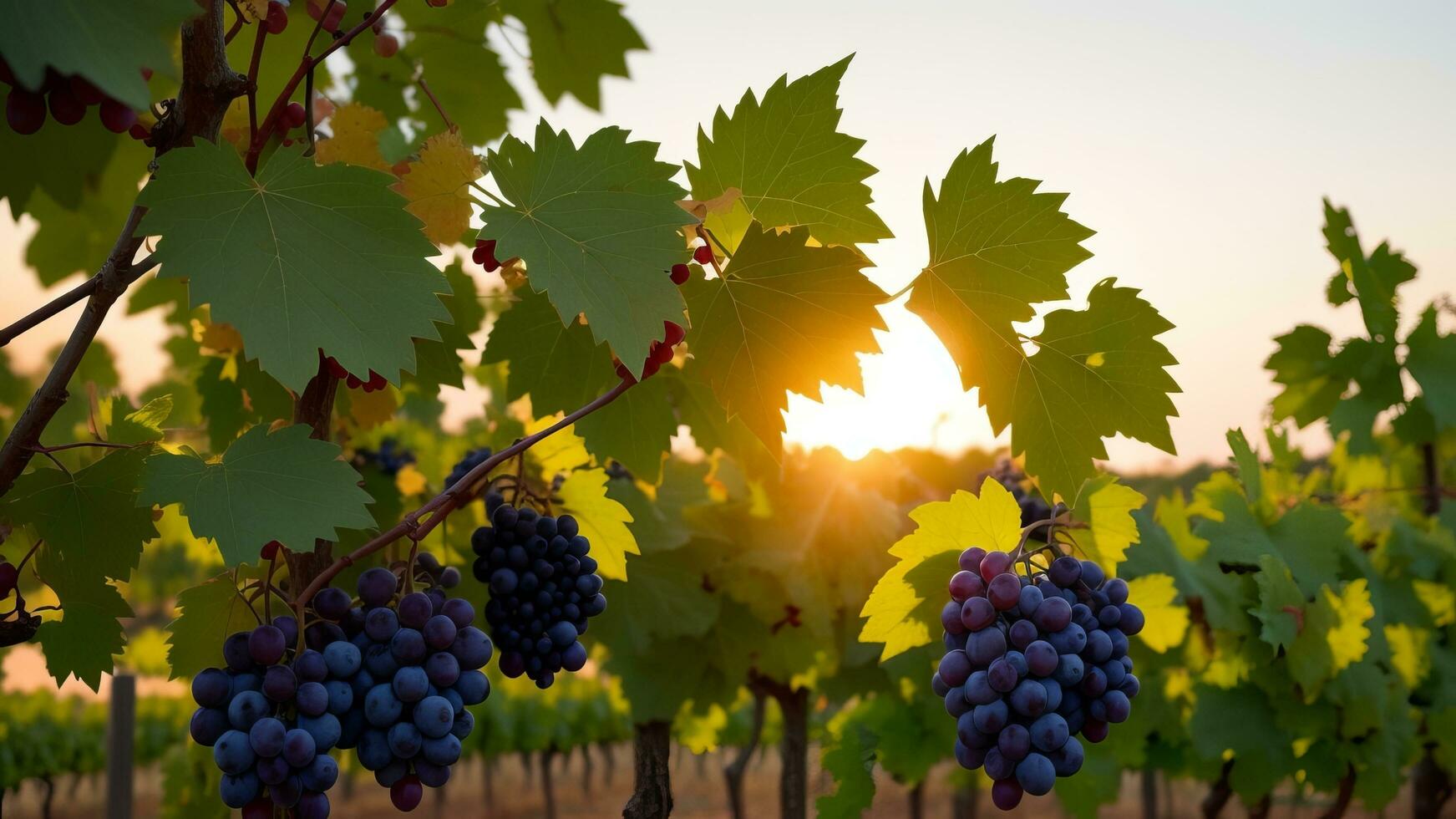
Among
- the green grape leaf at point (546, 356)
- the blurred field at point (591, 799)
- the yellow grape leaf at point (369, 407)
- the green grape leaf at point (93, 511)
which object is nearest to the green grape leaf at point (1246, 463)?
the green grape leaf at point (546, 356)

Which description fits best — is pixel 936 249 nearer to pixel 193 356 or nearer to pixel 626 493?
pixel 626 493

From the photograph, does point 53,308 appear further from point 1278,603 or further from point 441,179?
point 1278,603

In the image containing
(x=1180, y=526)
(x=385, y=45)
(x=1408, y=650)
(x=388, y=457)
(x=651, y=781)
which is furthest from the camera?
(x=388, y=457)

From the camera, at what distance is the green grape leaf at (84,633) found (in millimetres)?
1381

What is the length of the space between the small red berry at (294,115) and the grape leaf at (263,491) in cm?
51

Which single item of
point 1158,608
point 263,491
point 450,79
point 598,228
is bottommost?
point 1158,608

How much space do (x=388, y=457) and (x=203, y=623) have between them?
104 inches

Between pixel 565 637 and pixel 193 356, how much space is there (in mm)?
1600

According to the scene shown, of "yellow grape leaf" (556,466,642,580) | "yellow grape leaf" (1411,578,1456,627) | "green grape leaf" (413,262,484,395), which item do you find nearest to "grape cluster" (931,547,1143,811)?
"yellow grape leaf" (556,466,642,580)

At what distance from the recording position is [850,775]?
9.83ft

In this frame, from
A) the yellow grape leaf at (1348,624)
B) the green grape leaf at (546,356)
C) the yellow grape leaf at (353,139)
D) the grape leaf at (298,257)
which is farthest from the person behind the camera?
the yellow grape leaf at (1348,624)

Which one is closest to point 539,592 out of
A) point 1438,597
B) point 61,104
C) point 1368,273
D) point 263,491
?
point 263,491

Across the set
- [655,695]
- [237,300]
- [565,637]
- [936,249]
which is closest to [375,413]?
[565,637]

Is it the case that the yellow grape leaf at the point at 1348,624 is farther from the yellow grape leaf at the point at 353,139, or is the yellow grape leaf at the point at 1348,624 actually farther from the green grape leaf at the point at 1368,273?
the yellow grape leaf at the point at 353,139
